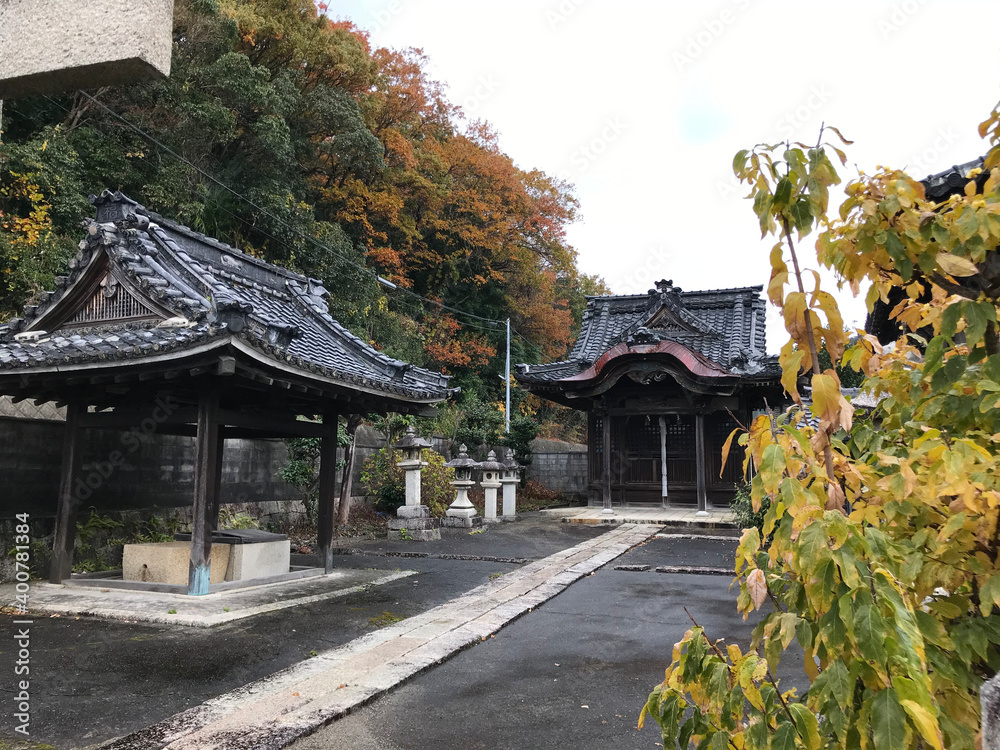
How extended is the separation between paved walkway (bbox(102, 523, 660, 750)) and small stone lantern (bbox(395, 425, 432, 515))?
6.11 m

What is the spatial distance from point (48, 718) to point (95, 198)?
652 cm

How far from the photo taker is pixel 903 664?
4.47 feet

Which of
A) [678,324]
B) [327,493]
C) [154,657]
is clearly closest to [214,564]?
[327,493]

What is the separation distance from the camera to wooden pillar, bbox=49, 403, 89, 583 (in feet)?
25.7

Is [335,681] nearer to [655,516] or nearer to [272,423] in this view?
[272,423]

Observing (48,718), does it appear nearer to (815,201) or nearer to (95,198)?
(815,201)

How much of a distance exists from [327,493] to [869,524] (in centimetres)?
822

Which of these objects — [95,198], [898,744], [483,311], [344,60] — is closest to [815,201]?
[898,744]

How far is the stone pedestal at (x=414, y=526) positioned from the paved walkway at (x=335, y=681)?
17.8 feet

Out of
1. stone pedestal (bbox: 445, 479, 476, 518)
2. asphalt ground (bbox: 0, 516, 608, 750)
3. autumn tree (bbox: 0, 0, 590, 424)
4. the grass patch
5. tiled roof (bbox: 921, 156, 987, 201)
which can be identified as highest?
autumn tree (bbox: 0, 0, 590, 424)

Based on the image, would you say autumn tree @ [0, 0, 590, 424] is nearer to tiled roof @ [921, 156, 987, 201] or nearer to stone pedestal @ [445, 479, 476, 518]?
stone pedestal @ [445, 479, 476, 518]

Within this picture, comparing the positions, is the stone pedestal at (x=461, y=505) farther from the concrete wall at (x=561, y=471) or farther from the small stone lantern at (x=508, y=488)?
the concrete wall at (x=561, y=471)

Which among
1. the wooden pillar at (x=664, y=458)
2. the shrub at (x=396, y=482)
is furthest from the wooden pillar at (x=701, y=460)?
the shrub at (x=396, y=482)

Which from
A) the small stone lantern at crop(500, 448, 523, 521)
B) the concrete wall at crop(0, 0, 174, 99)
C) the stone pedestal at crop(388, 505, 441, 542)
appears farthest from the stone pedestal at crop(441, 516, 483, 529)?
the concrete wall at crop(0, 0, 174, 99)
